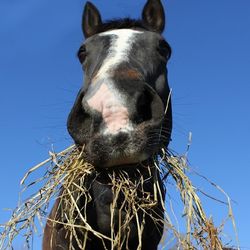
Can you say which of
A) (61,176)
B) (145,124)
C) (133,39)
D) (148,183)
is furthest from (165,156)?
(133,39)

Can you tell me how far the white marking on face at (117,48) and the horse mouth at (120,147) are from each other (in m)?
0.59

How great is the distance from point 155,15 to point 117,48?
6.39 ft

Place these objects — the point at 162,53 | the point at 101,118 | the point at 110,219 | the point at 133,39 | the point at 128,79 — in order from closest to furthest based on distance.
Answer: the point at 101,118 → the point at 128,79 → the point at 110,219 → the point at 133,39 → the point at 162,53

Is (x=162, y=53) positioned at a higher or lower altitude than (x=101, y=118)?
higher

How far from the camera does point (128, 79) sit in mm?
3838

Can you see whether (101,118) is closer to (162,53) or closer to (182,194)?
(182,194)

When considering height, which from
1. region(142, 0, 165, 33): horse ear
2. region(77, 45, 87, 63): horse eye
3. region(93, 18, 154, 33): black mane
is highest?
region(142, 0, 165, 33): horse ear

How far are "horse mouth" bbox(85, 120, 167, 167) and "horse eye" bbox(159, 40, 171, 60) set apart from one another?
1.68 m

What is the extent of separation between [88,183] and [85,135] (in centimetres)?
56

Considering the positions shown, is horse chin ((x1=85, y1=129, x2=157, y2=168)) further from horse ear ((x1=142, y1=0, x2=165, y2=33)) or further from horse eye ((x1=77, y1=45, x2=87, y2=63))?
horse ear ((x1=142, y1=0, x2=165, y2=33))

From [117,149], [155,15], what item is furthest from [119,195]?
[155,15]

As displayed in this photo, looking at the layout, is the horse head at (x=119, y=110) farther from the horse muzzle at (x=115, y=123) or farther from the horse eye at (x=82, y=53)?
the horse eye at (x=82, y=53)

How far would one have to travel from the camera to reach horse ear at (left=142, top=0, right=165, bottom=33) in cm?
620

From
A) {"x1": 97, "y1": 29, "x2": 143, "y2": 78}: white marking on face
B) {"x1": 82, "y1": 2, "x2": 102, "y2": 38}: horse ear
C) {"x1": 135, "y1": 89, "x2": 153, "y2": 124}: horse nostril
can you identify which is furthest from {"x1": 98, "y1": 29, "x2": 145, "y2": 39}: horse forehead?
{"x1": 82, "y1": 2, "x2": 102, "y2": 38}: horse ear
